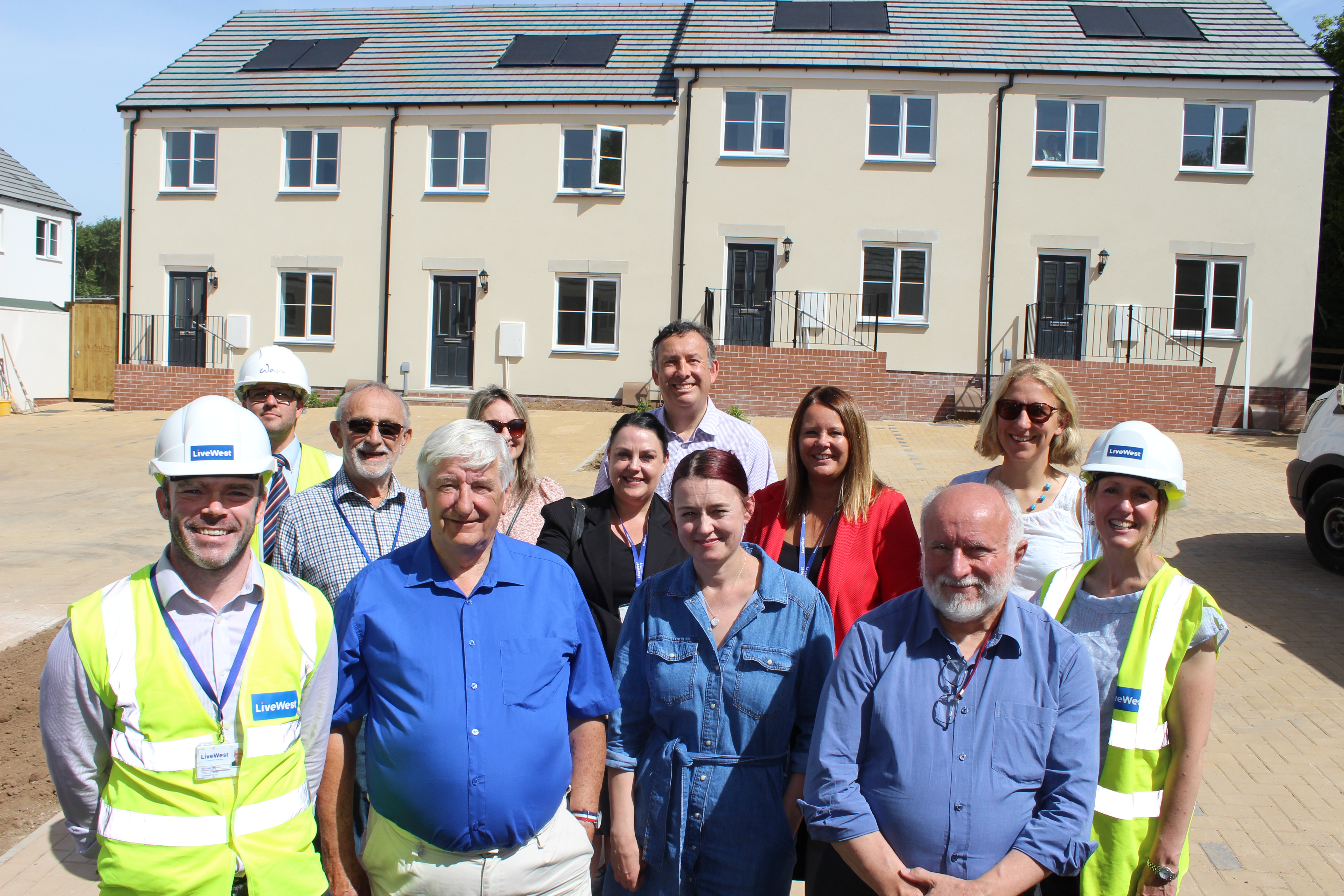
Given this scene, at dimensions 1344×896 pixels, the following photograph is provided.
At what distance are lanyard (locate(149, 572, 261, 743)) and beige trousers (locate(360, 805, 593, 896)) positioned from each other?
0.59 m

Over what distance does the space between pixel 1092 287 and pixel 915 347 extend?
11.9ft

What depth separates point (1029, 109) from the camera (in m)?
18.2

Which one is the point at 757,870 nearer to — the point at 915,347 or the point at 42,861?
the point at 42,861

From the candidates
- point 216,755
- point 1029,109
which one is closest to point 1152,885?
point 216,755

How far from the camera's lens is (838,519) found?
3.21 metres

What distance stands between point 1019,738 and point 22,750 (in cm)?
500

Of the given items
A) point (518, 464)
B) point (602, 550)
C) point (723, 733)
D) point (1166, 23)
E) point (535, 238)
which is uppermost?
point (1166, 23)

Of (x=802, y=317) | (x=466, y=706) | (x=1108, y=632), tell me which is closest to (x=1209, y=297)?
(x=802, y=317)

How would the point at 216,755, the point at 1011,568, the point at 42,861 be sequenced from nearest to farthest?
the point at 216,755 < the point at 1011,568 < the point at 42,861

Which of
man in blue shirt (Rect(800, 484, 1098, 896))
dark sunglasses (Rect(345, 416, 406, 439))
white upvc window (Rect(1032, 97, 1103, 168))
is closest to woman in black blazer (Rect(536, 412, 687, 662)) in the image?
dark sunglasses (Rect(345, 416, 406, 439))

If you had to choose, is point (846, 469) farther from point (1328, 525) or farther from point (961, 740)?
point (1328, 525)

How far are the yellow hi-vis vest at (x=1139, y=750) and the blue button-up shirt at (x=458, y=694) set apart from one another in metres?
1.47

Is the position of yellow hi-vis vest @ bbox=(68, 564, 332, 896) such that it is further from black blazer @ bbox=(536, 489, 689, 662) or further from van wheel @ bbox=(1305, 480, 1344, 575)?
van wheel @ bbox=(1305, 480, 1344, 575)

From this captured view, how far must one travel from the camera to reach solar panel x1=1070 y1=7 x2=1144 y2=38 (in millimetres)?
18984
